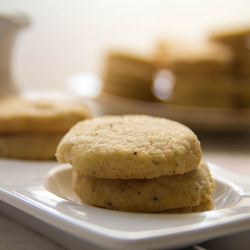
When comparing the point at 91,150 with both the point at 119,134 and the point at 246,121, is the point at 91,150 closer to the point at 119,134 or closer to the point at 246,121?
the point at 119,134

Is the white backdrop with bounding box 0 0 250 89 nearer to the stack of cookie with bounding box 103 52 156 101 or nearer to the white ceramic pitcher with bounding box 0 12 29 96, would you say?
the stack of cookie with bounding box 103 52 156 101

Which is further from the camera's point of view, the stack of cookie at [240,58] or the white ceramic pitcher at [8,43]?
the stack of cookie at [240,58]

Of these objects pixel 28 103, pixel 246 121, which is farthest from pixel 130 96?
pixel 28 103

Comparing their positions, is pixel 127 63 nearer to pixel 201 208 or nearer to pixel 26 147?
pixel 26 147

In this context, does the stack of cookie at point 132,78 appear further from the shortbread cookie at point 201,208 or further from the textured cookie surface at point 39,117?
the shortbread cookie at point 201,208

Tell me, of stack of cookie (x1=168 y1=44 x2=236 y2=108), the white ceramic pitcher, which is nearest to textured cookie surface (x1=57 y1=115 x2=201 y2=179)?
the white ceramic pitcher

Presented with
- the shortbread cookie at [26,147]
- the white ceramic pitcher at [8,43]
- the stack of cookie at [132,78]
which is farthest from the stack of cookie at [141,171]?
the stack of cookie at [132,78]

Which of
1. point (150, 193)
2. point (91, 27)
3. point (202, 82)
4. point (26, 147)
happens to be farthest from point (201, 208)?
point (91, 27)
